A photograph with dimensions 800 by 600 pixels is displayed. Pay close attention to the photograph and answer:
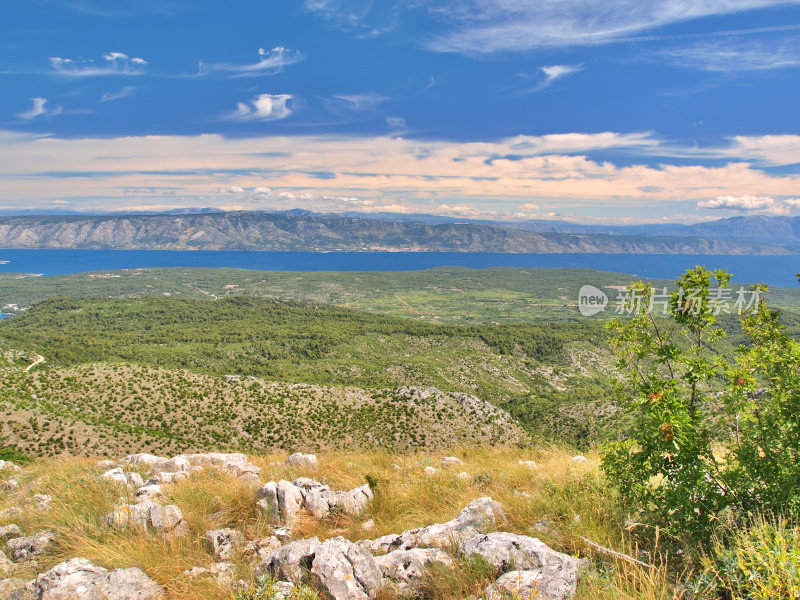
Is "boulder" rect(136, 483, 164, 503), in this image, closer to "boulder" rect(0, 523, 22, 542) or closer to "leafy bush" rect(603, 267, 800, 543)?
"boulder" rect(0, 523, 22, 542)

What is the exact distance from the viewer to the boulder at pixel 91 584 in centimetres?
451

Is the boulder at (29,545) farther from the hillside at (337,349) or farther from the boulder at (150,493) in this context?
the hillside at (337,349)

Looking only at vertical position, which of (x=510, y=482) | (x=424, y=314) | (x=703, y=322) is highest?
(x=703, y=322)

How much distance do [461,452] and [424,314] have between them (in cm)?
17981

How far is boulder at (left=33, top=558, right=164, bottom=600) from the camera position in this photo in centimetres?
451

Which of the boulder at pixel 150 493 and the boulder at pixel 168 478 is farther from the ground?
the boulder at pixel 150 493

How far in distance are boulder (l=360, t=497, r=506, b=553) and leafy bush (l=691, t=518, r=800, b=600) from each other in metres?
2.59

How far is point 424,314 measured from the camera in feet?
640

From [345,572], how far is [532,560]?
210cm

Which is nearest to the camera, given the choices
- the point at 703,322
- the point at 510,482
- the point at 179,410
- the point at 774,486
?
the point at 774,486

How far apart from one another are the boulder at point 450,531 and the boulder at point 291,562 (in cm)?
114

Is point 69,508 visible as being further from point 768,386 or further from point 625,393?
point 768,386

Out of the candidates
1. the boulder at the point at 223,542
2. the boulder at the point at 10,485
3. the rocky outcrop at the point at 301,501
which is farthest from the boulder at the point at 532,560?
the boulder at the point at 10,485

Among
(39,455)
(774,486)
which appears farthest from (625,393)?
(39,455)
